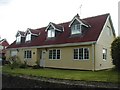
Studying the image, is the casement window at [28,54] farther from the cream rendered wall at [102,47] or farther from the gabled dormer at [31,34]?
the cream rendered wall at [102,47]

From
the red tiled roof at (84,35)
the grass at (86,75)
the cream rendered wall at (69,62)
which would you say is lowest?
the grass at (86,75)

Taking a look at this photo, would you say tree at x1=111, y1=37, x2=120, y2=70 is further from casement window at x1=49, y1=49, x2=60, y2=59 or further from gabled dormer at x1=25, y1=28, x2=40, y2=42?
gabled dormer at x1=25, y1=28, x2=40, y2=42

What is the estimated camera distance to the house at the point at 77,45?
2402 cm

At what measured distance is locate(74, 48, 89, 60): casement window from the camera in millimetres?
24156

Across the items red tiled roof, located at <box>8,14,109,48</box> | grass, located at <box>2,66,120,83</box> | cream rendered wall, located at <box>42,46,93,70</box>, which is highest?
red tiled roof, located at <box>8,14,109,48</box>

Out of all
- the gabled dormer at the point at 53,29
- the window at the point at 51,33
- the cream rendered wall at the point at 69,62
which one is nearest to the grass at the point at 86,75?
the cream rendered wall at the point at 69,62

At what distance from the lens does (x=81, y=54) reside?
80.7 ft

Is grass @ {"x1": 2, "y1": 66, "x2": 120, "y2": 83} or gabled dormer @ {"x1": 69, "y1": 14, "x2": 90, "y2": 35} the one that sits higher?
gabled dormer @ {"x1": 69, "y1": 14, "x2": 90, "y2": 35}

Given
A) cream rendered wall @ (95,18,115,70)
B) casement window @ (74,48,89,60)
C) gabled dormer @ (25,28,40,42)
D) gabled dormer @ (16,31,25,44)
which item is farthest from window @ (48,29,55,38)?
gabled dormer @ (16,31,25,44)

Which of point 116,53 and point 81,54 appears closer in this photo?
point 116,53

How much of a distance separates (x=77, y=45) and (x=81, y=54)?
1.15 metres

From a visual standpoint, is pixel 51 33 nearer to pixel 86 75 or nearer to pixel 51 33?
pixel 51 33

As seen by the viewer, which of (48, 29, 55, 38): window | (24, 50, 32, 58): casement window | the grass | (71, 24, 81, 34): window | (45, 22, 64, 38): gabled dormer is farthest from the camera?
(24, 50, 32, 58): casement window

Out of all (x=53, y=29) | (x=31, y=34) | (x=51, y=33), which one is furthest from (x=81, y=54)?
(x=31, y=34)
